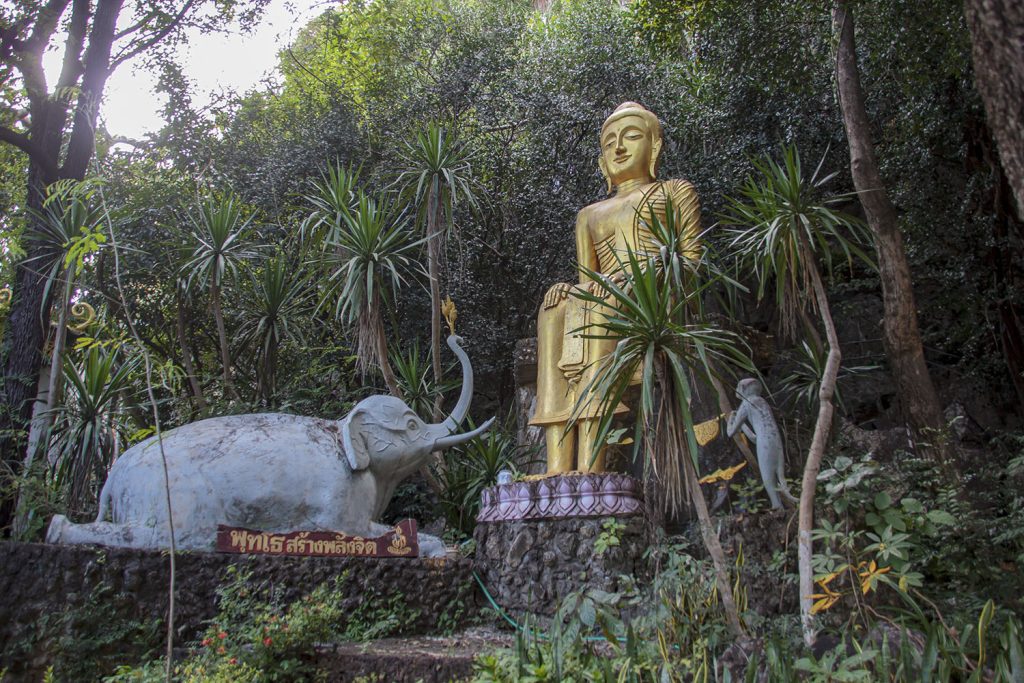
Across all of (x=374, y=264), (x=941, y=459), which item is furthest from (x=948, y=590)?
(x=374, y=264)

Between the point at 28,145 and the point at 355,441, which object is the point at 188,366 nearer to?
the point at 28,145

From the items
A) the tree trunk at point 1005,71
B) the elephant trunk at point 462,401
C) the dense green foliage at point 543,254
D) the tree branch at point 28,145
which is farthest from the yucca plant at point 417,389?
the tree trunk at point 1005,71

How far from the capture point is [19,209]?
9.02 meters

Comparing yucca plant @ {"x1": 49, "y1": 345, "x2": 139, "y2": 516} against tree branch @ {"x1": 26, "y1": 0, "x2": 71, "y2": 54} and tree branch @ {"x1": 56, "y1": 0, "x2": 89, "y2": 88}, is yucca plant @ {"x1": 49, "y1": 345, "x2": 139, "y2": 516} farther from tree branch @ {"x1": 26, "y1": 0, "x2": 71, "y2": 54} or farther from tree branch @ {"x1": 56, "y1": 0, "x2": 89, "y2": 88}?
tree branch @ {"x1": 26, "y1": 0, "x2": 71, "y2": 54}

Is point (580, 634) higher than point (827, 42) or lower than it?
lower

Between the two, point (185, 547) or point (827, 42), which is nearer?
point (185, 547)

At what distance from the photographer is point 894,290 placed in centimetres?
770

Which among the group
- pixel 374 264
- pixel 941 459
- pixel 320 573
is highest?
pixel 374 264

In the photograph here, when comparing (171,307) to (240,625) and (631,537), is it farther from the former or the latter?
(631,537)

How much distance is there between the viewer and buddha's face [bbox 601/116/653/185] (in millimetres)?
7492

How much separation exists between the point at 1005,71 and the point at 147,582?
4.75 metres

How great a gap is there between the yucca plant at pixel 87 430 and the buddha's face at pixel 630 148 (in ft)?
14.0

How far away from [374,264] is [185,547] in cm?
319

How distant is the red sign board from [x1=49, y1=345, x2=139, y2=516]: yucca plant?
1816mm
